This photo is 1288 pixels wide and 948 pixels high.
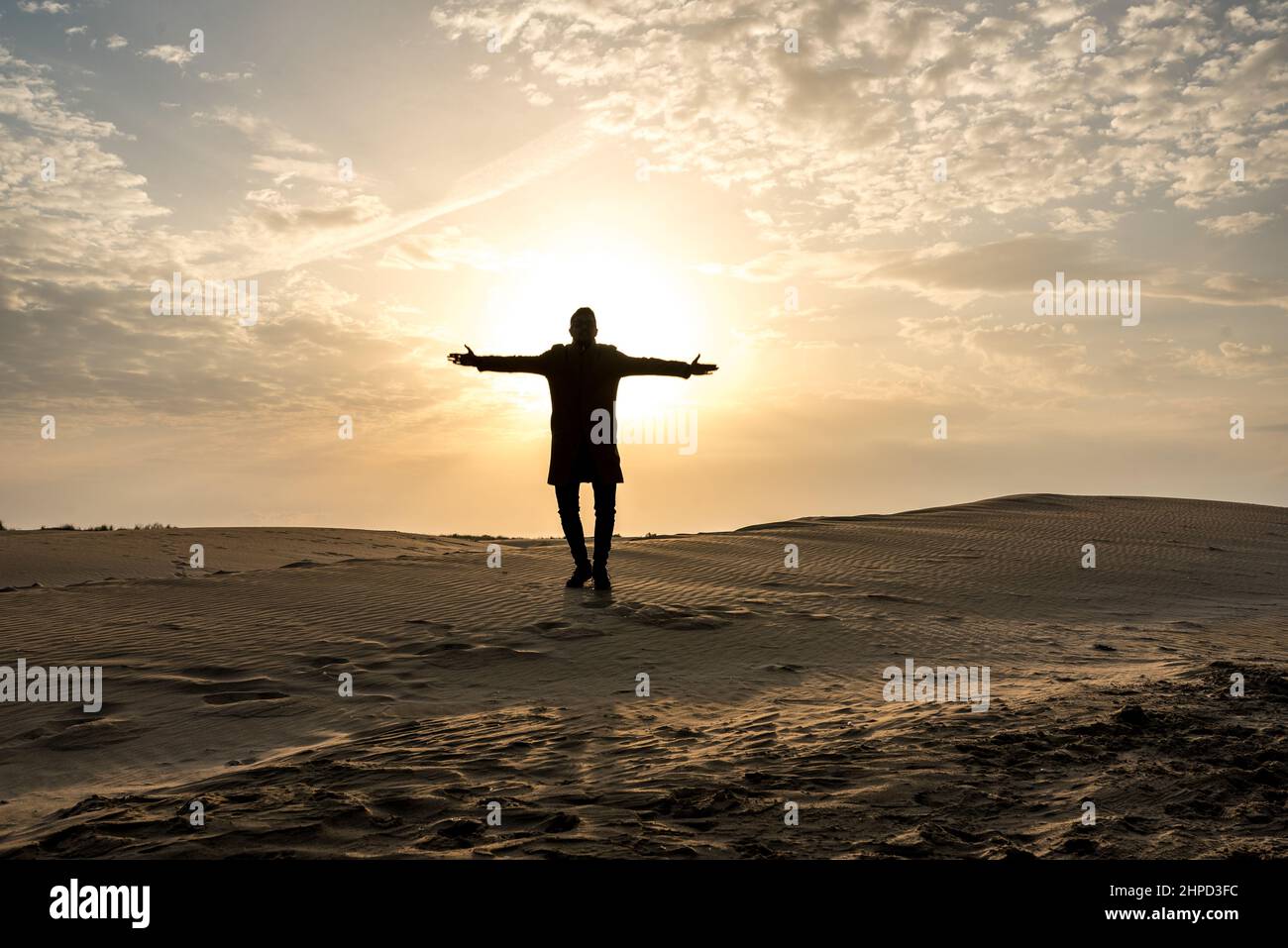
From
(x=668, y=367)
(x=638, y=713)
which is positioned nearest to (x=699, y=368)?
(x=668, y=367)

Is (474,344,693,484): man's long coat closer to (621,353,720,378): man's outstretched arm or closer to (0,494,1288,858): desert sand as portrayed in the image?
(621,353,720,378): man's outstretched arm

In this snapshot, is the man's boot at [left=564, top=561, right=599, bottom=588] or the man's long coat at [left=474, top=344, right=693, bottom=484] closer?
the man's long coat at [left=474, top=344, right=693, bottom=484]

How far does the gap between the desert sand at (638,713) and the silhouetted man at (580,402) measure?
97 centimetres

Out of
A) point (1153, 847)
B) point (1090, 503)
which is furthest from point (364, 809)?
point (1090, 503)

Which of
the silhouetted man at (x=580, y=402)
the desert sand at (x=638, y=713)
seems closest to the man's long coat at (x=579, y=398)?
the silhouetted man at (x=580, y=402)

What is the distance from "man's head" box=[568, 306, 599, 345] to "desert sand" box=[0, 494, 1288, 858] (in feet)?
7.88

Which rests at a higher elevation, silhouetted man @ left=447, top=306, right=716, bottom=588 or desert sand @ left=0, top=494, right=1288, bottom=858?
silhouetted man @ left=447, top=306, right=716, bottom=588

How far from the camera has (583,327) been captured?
356 inches

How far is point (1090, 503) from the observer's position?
64.0 ft

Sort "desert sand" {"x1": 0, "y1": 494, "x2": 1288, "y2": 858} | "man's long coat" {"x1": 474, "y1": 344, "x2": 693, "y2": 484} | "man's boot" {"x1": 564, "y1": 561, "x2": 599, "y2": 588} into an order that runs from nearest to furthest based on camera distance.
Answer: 1. "desert sand" {"x1": 0, "y1": 494, "x2": 1288, "y2": 858}
2. "man's long coat" {"x1": 474, "y1": 344, "x2": 693, "y2": 484}
3. "man's boot" {"x1": 564, "y1": 561, "x2": 599, "y2": 588}

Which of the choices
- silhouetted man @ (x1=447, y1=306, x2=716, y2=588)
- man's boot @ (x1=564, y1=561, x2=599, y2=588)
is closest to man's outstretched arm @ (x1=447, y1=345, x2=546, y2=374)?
silhouetted man @ (x1=447, y1=306, x2=716, y2=588)

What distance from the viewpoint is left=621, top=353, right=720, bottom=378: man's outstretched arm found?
9.20 meters

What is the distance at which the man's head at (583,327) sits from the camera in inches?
356

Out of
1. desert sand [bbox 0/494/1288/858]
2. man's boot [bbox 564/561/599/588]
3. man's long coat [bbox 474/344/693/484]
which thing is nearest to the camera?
desert sand [bbox 0/494/1288/858]
